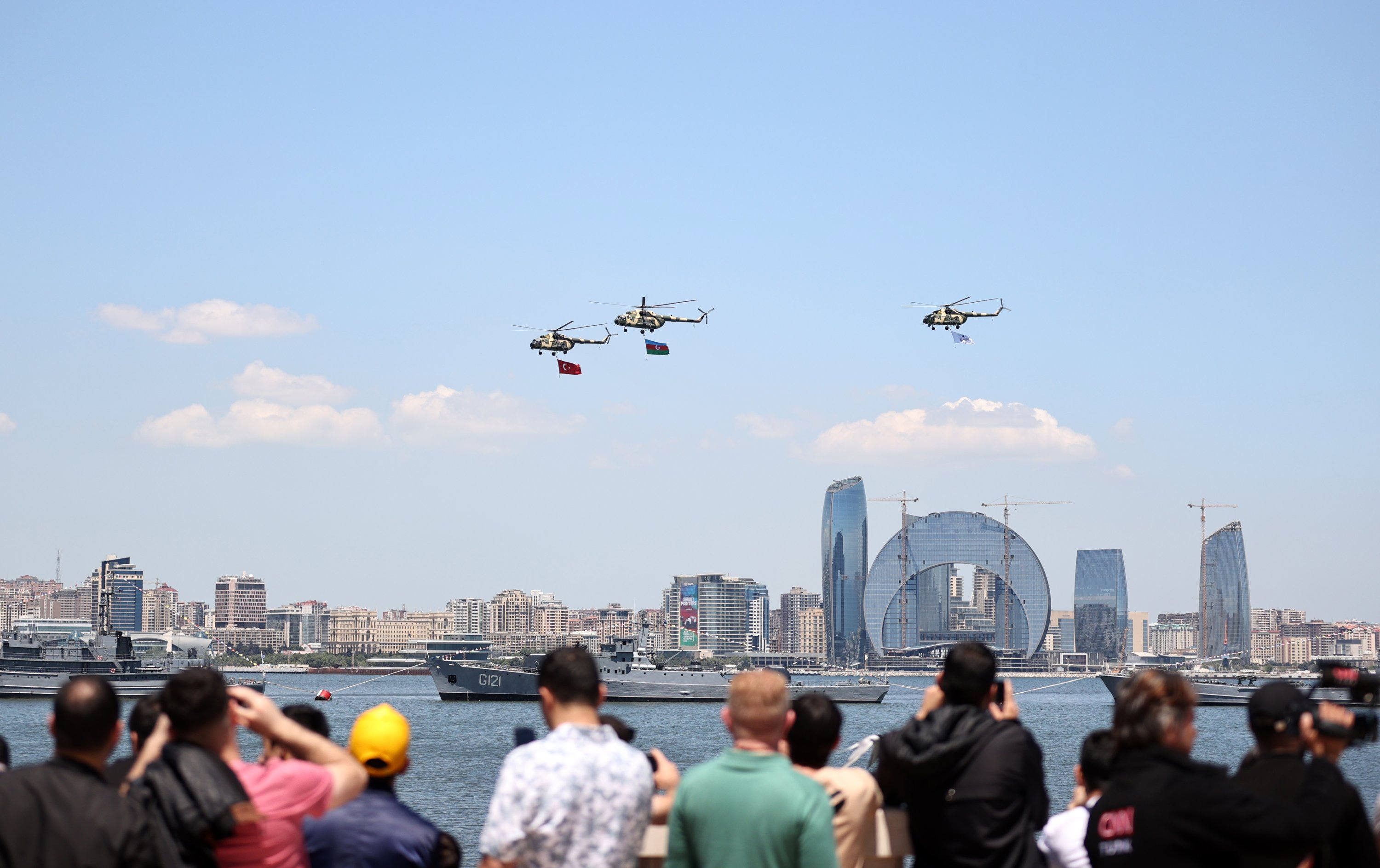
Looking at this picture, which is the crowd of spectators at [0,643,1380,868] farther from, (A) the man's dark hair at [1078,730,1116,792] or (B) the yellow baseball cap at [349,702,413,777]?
(A) the man's dark hair at [1078,730,1116,792]

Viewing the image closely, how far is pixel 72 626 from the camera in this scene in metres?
162

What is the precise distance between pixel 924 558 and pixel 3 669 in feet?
410

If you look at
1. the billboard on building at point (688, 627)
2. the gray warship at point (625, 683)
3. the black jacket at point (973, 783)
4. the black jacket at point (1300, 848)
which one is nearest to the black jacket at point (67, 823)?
the black jacket at point (973, 783)

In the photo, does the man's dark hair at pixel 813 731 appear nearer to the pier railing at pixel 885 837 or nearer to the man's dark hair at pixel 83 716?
the pier railing at pixel 885 837

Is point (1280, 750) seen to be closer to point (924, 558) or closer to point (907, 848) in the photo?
point (907, 848)

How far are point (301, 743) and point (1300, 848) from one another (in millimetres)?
2487

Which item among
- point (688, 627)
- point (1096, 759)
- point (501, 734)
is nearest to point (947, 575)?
point (688, 627)

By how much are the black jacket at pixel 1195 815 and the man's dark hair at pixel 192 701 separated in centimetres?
222

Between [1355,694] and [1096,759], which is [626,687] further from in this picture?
[1355,694]

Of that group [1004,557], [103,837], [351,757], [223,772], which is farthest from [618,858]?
[1004,557]

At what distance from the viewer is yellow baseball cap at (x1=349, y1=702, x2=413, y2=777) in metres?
3.73

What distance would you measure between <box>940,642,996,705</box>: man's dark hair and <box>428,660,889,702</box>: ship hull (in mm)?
67390

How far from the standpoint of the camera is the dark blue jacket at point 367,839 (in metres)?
3.67

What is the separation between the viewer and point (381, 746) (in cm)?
373
